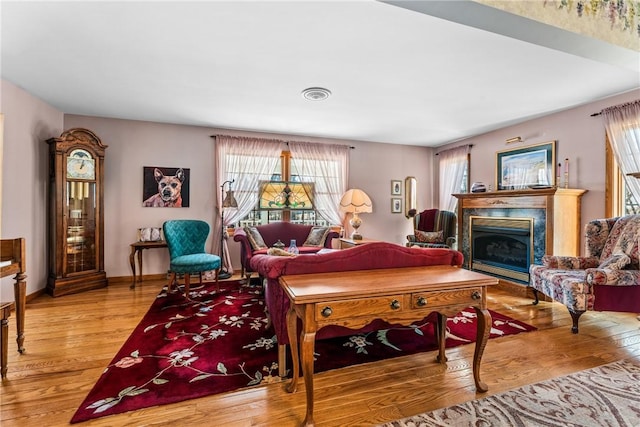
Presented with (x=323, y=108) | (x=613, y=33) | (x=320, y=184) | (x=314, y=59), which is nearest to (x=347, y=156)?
(x=320, y=184)

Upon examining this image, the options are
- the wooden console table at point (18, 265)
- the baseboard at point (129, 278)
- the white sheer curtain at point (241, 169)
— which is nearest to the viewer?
the wooden console table at point (18, 265)

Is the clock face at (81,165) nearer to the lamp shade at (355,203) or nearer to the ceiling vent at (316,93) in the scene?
the ceiling vent at (316,93)

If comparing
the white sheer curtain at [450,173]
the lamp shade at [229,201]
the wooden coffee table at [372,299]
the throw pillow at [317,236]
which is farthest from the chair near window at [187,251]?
the white sheer curtain at [450,173]

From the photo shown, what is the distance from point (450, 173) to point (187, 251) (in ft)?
16.5

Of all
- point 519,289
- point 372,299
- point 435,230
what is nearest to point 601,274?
point 519,289

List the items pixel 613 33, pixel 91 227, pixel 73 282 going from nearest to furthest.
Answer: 1. pixel 613 33
2. pixel 73 282
3. pixel 91 227

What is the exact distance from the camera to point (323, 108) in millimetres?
3877

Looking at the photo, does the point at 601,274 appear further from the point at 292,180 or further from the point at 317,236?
the point at 292,180

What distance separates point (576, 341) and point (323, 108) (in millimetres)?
3617

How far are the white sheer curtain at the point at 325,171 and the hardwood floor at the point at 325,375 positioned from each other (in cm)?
329

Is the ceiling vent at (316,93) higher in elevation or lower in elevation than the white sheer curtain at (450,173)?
higher

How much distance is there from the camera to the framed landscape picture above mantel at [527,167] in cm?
408

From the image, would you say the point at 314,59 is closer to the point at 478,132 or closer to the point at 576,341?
the point at 576,341

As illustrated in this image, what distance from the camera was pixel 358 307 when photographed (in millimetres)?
1490
